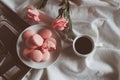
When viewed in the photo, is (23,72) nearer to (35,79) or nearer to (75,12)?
(35,79)

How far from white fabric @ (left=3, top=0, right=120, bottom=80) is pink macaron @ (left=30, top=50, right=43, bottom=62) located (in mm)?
44

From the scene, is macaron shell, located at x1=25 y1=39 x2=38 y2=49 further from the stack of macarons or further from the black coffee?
the black coffee

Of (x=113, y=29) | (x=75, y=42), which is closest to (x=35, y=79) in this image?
(x=75, y=42)

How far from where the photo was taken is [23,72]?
74 centimetres

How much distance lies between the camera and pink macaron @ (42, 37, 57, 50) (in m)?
0.72

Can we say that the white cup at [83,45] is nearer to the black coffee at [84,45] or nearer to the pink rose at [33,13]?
the black coffee at [84,45]

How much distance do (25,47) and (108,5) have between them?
245 mm

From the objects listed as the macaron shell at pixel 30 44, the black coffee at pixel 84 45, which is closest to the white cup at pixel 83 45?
the black coffee at pixel 84 45

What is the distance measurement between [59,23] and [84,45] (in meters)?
0.09

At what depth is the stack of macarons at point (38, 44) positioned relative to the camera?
716 millimetres

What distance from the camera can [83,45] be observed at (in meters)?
0.74

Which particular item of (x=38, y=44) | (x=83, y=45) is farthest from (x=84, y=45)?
(x=38, y=44)

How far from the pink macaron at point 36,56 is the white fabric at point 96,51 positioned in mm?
44

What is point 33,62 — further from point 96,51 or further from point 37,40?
point 96,51
